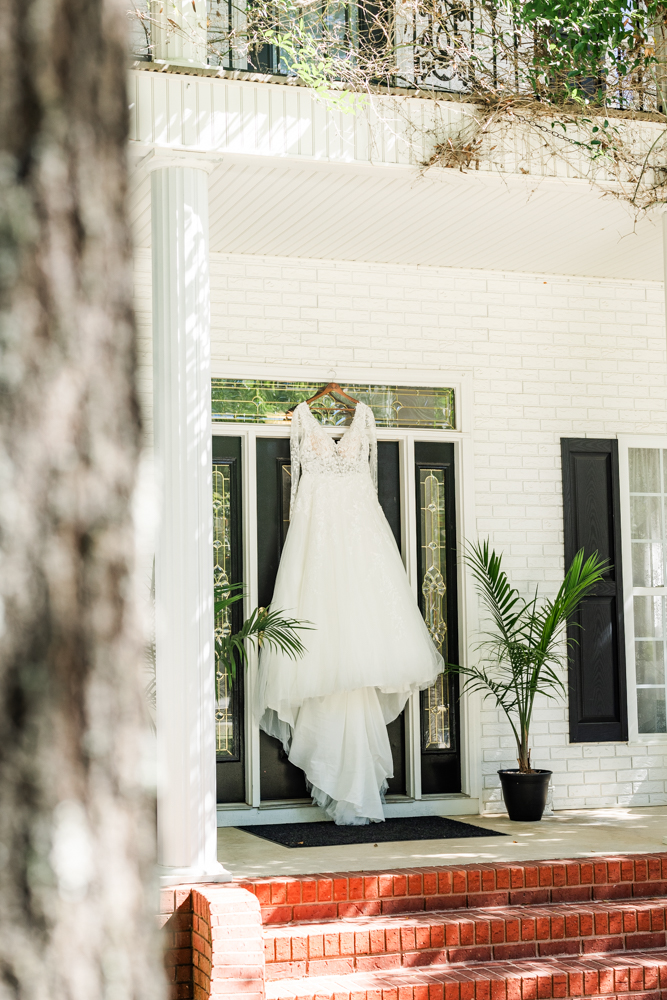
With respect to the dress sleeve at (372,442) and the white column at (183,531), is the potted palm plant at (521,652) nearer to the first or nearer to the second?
the dress sleeve at (372,442)

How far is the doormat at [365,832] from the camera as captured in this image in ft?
21.0

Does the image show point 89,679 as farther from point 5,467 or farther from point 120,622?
point 5,467

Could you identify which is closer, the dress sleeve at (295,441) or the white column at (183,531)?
the white column at (183,531)

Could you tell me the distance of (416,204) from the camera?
639 cm

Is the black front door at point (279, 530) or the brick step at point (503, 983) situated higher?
the black front door at point (279, 530)

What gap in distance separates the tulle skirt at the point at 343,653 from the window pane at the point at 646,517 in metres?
1.74

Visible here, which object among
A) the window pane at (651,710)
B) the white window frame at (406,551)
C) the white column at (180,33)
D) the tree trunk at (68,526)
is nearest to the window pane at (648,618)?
the window pane at (651,710)

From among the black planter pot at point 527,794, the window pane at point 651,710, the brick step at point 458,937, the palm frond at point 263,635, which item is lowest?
the brick step at point 458,937

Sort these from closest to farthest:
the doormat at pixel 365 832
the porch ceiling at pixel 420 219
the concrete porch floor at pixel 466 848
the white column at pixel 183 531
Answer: the white column at pixel 183 531, the concrete porch floor at pixel 466 848, the porch ceiling at pixel 420 219, the doormat at pixel 365 832

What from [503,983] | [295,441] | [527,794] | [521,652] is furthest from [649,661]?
[503,983]

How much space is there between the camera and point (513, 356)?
7730 millimetres

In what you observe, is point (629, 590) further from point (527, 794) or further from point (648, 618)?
point (527, 794)

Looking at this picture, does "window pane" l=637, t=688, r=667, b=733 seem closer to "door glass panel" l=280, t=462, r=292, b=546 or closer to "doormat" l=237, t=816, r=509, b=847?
"doormat" l=237, t=816, r=509, b=847

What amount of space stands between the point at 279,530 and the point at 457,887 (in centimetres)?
273
